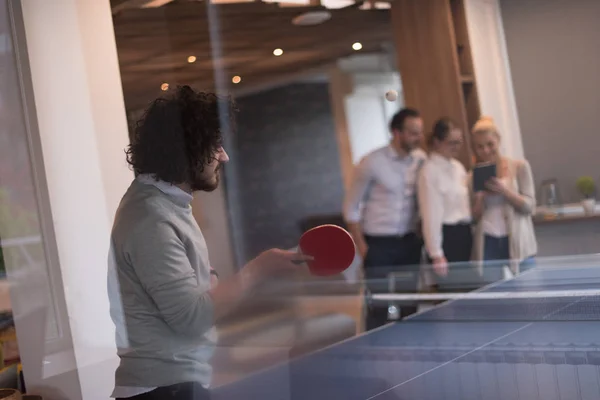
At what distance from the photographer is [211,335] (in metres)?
1.68

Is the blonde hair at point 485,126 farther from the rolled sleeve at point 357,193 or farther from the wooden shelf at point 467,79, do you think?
the rolled sleeve at point 357,193

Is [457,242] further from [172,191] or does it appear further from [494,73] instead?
[172,191]

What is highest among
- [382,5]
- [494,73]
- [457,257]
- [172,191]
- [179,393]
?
[382,5]

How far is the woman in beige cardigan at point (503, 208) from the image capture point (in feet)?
5.72

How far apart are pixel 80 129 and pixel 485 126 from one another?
2.75 feet

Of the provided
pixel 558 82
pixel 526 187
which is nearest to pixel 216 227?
pixel 526 187

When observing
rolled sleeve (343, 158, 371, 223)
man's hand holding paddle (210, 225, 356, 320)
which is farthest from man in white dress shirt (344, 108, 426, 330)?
man's hand holding paddle (210, 225, 356, 320)

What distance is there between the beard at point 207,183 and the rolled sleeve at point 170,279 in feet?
0.30

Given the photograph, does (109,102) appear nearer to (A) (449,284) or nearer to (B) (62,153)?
(B) (62,153)

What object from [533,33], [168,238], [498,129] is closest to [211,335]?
[168,238]

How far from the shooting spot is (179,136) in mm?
1599

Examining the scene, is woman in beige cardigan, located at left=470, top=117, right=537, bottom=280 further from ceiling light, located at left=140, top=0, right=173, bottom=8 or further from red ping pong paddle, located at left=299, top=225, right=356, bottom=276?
ceiling light, located at left=140, top=0, right=173, bottom=8

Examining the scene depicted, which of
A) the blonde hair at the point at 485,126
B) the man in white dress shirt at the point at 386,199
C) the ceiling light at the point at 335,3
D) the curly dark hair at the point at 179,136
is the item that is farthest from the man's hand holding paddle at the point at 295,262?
the ceiling light at the point at 335,3

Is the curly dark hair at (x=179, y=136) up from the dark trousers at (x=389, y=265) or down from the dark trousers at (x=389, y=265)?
up
